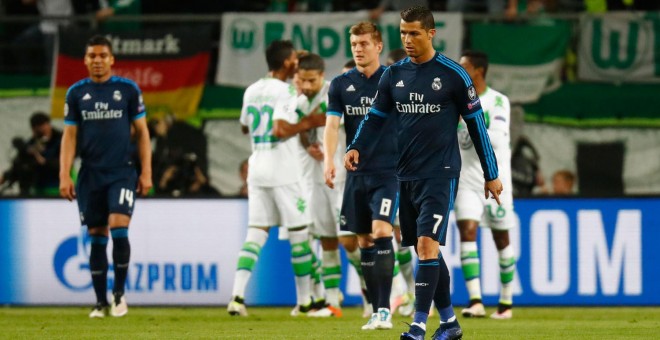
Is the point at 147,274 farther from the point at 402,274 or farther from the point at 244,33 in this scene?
the point at 244,33

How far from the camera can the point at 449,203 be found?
29.3 ft

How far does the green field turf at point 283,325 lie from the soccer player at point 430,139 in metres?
0.80

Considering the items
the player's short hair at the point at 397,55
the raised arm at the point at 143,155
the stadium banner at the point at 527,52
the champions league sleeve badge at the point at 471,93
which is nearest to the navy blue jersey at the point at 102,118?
the raised arm at the point at 143,155

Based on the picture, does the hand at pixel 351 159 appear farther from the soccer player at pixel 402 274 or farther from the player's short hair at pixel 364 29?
the soccer player at pixel 402 274

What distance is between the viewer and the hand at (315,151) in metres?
12.8

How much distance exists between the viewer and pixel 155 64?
1677 cm

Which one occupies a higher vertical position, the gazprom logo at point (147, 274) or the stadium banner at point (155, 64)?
the stadium banner at point (155, 64)

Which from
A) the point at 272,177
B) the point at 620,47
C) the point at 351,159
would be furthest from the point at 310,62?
the point at 620,47

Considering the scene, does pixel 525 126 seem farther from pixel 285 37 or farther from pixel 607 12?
pixel 285 37

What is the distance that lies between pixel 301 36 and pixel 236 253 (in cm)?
326

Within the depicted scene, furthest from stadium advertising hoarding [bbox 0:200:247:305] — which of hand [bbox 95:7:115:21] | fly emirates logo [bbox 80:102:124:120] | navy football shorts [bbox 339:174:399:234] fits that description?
navy football shorts [bbox 339:174:399:234]

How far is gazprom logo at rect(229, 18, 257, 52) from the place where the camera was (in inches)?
659

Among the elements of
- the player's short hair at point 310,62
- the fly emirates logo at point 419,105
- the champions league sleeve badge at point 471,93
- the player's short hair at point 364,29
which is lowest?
the fly emirates logo at point 419,105

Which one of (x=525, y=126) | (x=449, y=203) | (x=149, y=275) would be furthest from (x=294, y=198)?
(x=525, y=126)
